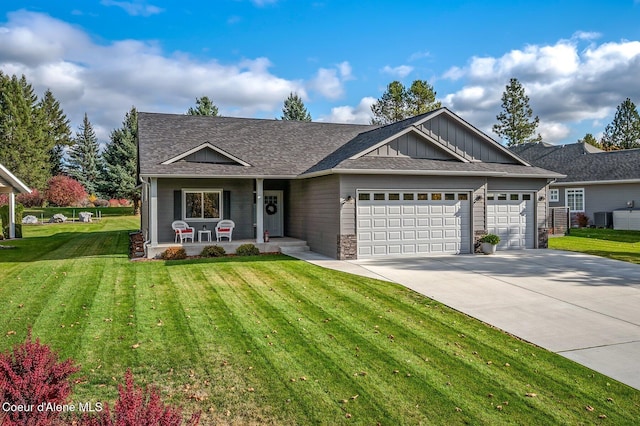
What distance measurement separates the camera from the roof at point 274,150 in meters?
15.4

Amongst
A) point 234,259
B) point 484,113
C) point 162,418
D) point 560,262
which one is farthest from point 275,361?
point 484,113

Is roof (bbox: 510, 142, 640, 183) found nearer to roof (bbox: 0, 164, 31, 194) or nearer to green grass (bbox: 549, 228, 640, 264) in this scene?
green grass (bbox: 549, 228, 640, 264)

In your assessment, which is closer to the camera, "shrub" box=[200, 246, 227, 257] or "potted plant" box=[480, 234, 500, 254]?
"shrub" box=[200, 246, 227, 257]

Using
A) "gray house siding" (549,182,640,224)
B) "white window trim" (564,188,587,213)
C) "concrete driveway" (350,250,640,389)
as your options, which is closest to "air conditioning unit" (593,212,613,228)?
"gray house siding" (549,182,640,224)

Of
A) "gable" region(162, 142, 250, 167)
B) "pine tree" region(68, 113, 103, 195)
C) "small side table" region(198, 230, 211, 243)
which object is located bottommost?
"small side table" region(198, 230, 211, 243)

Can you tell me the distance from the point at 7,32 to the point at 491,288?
54.6ft

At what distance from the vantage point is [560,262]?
542 inches

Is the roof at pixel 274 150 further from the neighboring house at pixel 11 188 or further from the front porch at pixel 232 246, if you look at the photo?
the neighboring house at pixel 11 188

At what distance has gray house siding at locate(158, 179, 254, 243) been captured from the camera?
55.5 ft

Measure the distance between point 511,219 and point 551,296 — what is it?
856 centimetres

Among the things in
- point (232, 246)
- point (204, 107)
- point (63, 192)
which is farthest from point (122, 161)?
point (232, 246)

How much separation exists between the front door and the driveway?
260 inches

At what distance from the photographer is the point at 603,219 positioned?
86.6 feet

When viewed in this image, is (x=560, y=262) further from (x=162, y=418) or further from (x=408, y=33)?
(x=162, y=418)
